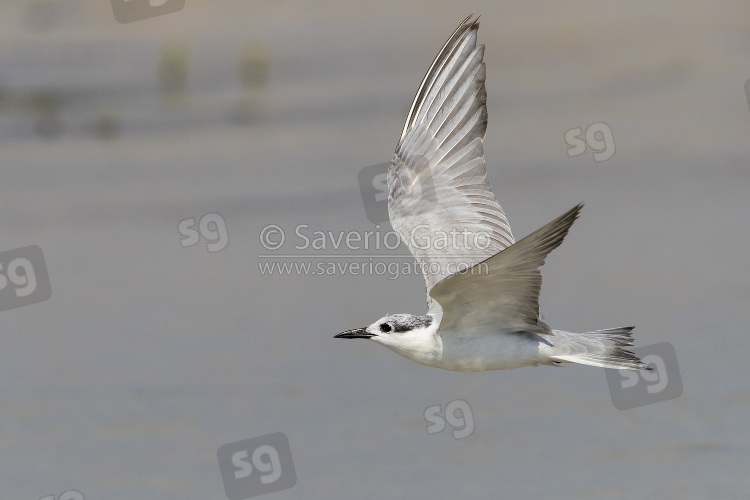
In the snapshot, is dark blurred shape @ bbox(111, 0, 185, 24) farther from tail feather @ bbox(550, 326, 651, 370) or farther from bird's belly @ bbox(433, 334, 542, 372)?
tail feather @ bbox(550, 326, 651, 370)

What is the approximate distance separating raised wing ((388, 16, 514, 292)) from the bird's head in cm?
111

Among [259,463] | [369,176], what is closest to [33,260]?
[369,176]

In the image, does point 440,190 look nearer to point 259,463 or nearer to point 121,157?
point 259,463

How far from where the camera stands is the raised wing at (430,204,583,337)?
23.0ft

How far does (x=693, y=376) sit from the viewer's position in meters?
10.7

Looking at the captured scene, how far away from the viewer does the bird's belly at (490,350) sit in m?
8.07

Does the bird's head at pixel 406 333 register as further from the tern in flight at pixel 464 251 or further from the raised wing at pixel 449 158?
the raised wing at pixel 449 158

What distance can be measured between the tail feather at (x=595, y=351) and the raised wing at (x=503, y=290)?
0.14 m

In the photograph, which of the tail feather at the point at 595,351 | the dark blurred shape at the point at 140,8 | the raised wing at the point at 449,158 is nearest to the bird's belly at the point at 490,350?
the tail feather at the point at 595,351

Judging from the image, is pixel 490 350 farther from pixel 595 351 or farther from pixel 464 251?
pixel 464 251

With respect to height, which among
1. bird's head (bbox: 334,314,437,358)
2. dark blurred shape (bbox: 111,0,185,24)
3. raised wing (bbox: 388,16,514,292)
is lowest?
bird's head (bbox: 334,314,437,358)

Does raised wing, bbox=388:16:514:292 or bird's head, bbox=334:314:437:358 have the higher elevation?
raised wing, bbox=388:16:514:292

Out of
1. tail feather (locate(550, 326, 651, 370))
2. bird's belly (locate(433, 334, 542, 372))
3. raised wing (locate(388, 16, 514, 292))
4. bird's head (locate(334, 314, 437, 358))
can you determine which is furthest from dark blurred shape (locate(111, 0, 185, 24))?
tail feather (locate(550, 326, 651, 370))

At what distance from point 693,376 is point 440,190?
8.86ft
